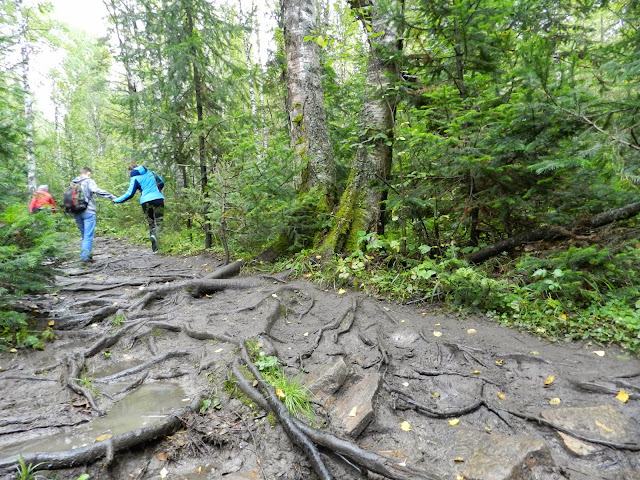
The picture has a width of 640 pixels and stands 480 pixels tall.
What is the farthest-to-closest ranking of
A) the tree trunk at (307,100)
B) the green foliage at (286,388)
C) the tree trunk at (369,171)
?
1. the tree trunk at (307,100)
2. the tree trunk at (369,171)
3. the green foliage at (286,388)

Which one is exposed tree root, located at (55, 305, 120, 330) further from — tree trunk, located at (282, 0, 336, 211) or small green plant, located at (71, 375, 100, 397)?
tree trunk, located at (282, 0, 336, 211)

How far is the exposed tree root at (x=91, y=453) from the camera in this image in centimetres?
231

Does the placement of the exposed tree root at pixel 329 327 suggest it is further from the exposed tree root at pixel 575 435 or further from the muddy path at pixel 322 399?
the exposed tree root at pixel 575 435

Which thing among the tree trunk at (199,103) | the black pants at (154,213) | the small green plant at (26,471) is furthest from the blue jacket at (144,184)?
the small green plant at (26,471)

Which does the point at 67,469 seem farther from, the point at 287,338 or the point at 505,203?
the point at 505,203

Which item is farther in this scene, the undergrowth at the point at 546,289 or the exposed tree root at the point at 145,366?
the undergrowth at the point at 546,289

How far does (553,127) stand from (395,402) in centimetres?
426

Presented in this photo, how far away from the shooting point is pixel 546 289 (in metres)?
4.63

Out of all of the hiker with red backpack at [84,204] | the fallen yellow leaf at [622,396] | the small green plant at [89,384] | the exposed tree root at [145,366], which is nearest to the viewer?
the fallen yellow leaf at [622,396]

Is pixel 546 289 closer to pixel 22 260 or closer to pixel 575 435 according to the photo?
pixel 575 435

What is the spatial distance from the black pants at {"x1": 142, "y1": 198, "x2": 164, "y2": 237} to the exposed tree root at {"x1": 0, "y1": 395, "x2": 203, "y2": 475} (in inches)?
318

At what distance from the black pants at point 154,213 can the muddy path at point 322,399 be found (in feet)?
15.0

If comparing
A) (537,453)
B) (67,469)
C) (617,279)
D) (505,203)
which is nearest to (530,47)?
(505,203)

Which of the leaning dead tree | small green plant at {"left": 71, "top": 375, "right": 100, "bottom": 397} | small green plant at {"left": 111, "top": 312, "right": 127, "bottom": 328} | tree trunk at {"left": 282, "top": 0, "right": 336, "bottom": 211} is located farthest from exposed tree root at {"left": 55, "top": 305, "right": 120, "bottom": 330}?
the leaning dead tree
